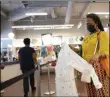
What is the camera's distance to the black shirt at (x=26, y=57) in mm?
5016

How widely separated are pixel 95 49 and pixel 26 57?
315 cm

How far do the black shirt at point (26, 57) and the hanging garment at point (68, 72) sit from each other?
10.4ft

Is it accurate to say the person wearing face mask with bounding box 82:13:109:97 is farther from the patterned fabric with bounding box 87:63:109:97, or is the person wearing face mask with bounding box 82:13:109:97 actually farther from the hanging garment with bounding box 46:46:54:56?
the hanging garment with bounding box 46:46:54:56

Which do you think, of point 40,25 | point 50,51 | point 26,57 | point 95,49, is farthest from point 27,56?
point 40,25

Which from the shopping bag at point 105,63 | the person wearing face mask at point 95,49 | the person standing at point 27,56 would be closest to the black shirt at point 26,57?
the person standing at point 27,56

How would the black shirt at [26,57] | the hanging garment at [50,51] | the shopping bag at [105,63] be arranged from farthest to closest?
the black shirt at [26,57]
the hanging garment at [50,51]
the shopping bag at [105,63]

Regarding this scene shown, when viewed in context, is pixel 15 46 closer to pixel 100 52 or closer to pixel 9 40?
pixel 9 40

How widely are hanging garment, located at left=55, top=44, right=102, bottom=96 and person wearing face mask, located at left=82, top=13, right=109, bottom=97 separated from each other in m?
0.22

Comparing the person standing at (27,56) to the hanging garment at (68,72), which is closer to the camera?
the hanging garment at (68,72)

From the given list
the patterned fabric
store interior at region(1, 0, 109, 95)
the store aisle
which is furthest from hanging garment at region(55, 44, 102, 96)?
store interior at region(1, 0, 109, 95)

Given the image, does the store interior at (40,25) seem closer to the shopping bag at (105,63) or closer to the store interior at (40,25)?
→ the store interior at (40,25)

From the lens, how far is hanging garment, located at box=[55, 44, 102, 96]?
66.5 inches

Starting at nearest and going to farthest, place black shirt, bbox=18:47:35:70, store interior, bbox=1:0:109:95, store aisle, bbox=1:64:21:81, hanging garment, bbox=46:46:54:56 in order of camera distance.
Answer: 1. hanging garment, bbox=46:46:54:56
2. black shirt, bbox=18:47:35:70
3. store aisle, bbox=1:64:21:81
4. store interior, bbox=1:0:109:95

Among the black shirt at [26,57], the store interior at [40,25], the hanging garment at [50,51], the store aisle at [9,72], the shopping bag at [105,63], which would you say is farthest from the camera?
the store interior at [40,25]
